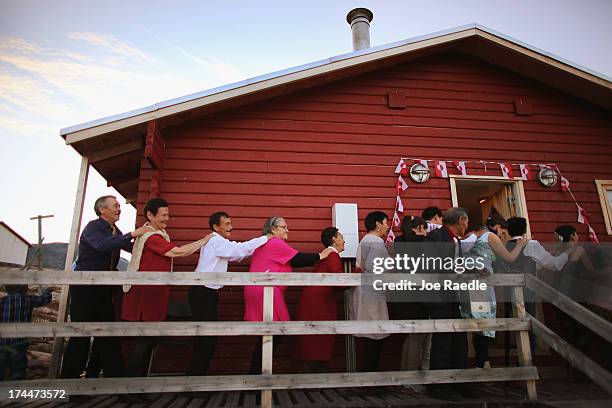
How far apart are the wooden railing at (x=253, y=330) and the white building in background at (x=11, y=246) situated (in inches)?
879

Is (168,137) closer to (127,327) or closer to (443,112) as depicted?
(127,327)

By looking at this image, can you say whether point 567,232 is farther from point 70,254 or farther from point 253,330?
point 70,254

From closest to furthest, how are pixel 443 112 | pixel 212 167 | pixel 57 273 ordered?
1. pixel 57 273
2. pixel 212 167
3. pixel 443 112

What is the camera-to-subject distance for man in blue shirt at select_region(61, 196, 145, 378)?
358 centimetres

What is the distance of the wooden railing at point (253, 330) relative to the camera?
297 centimetres

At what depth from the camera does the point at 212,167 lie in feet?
18.4

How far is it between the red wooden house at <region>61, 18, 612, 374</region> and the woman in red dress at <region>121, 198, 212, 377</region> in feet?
3.90

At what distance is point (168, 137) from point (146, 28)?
6.66 meters

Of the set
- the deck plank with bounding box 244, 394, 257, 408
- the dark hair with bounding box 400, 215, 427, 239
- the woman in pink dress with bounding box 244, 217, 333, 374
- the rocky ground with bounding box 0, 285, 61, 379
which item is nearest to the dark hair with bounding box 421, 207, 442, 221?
the dark hair with bounding box 400, 215, 427, 239

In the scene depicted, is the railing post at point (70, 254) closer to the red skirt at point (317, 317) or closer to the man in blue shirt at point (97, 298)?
the man in blue shirt at point (97, 298)

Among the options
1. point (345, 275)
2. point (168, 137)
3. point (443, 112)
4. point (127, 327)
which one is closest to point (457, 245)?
point (345, 275)

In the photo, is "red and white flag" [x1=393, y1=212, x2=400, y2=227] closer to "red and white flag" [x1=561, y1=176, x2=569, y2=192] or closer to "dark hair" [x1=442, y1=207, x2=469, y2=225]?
"dark hair" [x1=442, y1=207, x2=469, y2=225]

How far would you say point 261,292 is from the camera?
12.3ft

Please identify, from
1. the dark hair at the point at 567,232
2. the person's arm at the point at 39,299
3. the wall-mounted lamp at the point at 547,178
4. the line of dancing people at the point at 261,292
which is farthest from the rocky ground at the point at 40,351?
the wall-mounted lamp at the point at 547,178
